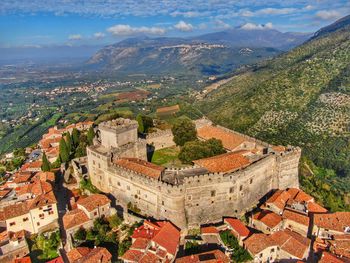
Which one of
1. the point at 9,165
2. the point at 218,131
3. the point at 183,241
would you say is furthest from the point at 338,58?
the point at 9,165

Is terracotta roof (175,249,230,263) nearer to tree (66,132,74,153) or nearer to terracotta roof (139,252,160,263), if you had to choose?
terracotta roof (139,252,160,263)

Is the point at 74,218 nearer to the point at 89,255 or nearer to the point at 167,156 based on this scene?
the point at 89,255

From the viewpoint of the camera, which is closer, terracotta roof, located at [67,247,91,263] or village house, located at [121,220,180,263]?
village house, located at [121,220,180,263]

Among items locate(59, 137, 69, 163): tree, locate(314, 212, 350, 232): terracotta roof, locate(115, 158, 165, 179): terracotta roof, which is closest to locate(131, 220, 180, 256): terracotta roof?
locate(115, 158, 165, 179): terracotta roof

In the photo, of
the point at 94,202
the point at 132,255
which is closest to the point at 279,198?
the point at 132,255

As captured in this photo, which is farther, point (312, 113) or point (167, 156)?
point (312, 113)

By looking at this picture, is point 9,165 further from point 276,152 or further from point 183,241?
point 276,152

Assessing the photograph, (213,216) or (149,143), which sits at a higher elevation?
(149,143)
